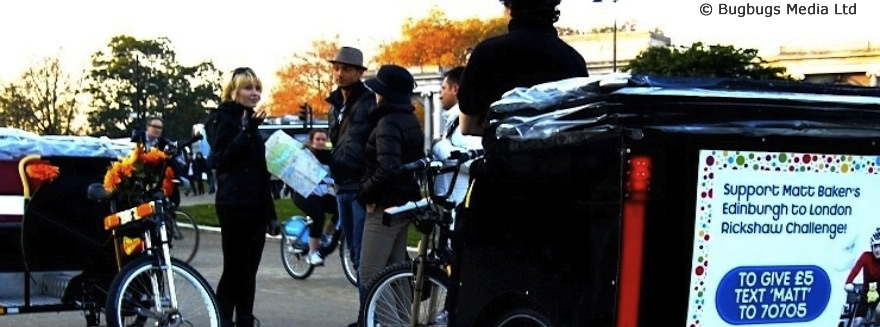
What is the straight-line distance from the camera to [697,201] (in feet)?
12.7

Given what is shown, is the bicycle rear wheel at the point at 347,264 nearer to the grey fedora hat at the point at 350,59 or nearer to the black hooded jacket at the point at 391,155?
the grey fedora hat at the point at 350,59

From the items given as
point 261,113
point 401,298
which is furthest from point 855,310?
point 261,113

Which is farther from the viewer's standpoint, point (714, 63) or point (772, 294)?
point (714, 63)

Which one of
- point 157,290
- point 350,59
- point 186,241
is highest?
point 350,59

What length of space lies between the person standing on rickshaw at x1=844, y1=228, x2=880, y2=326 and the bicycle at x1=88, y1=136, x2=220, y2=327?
344 centimetres

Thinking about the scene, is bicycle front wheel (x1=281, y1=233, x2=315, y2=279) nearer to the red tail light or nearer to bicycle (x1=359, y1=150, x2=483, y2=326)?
bicycle (x1=359, y1=150, x2=483, y2=326)

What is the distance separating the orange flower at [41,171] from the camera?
7.08 metres

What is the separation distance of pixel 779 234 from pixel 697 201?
1.10ft

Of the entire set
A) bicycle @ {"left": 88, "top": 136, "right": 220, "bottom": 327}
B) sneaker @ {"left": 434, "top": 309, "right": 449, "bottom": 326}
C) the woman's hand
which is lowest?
sneaker @ {"left": 434, "top": 309, "right": 449, "bottom": 326}

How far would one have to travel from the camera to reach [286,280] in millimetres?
11656

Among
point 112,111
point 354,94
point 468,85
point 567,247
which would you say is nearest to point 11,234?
point 354,94

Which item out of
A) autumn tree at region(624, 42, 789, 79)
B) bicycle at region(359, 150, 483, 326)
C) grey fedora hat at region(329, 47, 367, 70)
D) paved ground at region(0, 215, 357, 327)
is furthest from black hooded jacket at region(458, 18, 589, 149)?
autumn tree at region(624, 42, 789, 79)

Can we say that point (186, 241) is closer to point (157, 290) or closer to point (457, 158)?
point (157, 290)

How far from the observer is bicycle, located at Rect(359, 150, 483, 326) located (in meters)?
6.37
